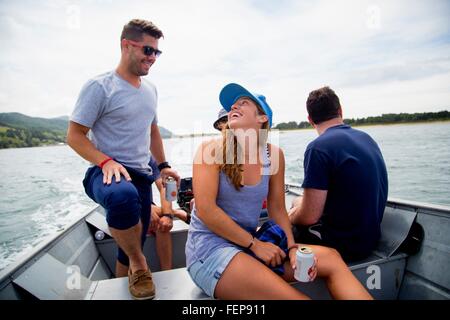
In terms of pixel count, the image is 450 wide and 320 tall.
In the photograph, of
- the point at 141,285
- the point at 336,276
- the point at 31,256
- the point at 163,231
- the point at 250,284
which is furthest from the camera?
the point at 163,231

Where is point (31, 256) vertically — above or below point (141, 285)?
above

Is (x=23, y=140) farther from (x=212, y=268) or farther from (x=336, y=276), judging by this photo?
(x=336, y=276)

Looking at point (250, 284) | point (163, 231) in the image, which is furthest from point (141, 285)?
point (163, 231)

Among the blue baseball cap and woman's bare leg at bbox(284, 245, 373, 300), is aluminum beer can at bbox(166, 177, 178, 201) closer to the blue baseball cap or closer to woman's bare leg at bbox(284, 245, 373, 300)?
the blue baseball cap

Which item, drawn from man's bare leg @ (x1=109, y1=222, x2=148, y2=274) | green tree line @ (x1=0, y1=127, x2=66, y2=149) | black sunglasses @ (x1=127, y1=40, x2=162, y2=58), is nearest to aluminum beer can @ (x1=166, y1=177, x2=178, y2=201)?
man's bare leg @ (x1=109, y1=222, x2=148, y2=274)

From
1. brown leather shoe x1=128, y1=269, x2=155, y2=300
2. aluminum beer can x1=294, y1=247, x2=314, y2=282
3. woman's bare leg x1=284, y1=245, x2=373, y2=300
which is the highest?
aluminum beer can x1=294, y1=247, x2=314, y2=282

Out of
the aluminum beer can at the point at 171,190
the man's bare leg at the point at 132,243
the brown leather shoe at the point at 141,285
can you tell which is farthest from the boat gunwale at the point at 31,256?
the aluminum beer can at the point at 171,190

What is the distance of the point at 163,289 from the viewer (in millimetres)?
1695

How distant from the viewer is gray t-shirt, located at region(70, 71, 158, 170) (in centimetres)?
182

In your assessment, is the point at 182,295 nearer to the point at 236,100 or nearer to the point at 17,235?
the point at 236,100

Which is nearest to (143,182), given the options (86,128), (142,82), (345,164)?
(86,128)

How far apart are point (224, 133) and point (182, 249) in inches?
73.1

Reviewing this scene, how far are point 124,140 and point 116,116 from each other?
186 mm

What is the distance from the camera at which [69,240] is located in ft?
8.02
